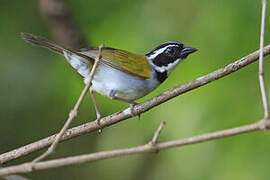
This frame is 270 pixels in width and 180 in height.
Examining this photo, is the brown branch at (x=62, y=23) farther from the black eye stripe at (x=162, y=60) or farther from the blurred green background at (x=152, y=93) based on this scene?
the black eye stripe at (x=162, y=60)

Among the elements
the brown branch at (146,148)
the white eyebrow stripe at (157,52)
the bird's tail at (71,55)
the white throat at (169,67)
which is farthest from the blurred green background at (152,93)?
the brown branch at (146,148)

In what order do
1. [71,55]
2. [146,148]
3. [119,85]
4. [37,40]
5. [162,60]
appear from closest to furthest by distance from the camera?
[146,148]
[37,40]
[71,55]
[119,85]
[162,60]

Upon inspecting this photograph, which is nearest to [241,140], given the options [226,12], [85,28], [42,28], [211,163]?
[211,163]

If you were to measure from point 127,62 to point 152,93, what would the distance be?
404 mm

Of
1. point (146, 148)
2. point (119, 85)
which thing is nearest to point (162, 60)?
point (119, 85)

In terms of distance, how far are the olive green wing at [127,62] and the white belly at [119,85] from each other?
6 centimetres

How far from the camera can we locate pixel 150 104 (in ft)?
10.3

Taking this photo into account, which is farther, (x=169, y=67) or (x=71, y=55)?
(x=169, y=67)

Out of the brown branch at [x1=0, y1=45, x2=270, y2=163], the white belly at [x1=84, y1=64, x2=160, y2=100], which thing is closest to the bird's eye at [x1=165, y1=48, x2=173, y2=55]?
the white belly at [x1=84, y1=64, x2=160, y2=100]

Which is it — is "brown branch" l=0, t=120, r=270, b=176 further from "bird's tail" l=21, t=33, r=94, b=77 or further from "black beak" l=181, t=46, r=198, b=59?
"black beak" l=181, t=46, r=198, b=59

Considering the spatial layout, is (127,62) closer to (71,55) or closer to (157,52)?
(157,52)

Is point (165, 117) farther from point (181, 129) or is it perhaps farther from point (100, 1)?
point (100, 1)

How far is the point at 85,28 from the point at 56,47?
5.26 ft

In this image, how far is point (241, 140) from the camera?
3807 millimetres
